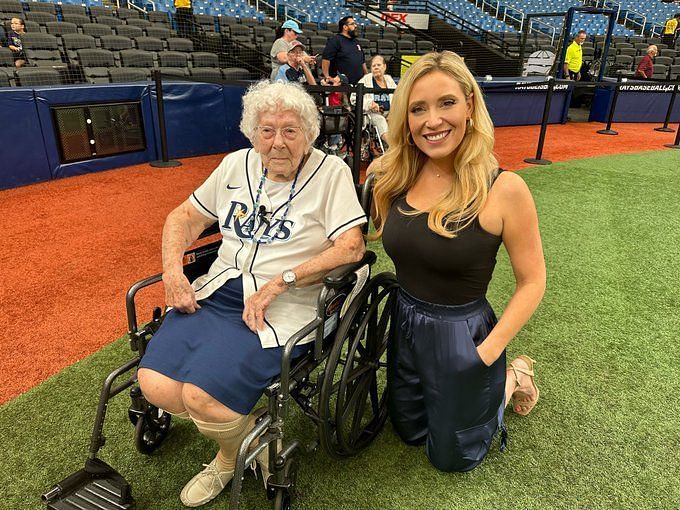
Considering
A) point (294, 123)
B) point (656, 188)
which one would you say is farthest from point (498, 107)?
point (294, 123)

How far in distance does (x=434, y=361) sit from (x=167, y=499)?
900 millimetres

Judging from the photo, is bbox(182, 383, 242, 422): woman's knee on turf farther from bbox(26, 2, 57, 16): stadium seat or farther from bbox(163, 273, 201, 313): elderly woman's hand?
bbox(26, 2, 57, 16): stadium seat

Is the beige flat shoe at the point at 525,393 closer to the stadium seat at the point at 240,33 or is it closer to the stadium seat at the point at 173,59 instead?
the stadium seat at the point at 173,59

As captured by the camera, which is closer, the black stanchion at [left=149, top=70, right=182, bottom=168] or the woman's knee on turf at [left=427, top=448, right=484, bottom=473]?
the woman's knee on turf at [left=427, top=448, right=484, bottom=473]

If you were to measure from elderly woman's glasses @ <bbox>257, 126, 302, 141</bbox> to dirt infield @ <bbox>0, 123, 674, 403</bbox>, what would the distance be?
1348 millimetres

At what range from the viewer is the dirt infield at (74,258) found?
86.5 inches

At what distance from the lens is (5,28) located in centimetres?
629

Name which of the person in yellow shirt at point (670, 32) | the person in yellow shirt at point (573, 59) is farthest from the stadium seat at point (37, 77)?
the person in yellow shirt at point (670, 32)

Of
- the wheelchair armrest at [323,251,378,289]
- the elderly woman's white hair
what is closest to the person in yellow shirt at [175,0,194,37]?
the elderly woman's white hair

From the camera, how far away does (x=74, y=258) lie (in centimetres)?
305

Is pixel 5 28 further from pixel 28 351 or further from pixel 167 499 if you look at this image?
pixel 167 499

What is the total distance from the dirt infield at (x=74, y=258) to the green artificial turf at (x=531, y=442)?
218 mm

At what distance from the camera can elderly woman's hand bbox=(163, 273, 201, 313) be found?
1479 millimetres

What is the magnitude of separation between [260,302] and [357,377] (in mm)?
392
